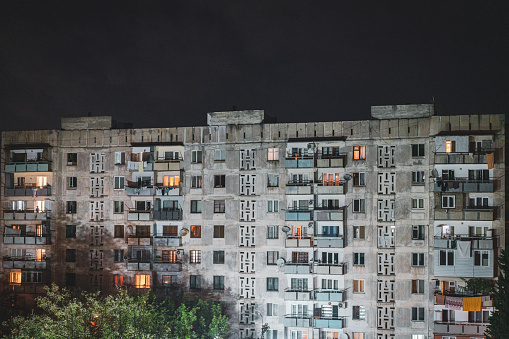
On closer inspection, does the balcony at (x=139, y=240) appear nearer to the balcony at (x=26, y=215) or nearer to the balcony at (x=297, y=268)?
the balcony at (x=26, y=215)

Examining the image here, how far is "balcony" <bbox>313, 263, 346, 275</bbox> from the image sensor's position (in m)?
52.2

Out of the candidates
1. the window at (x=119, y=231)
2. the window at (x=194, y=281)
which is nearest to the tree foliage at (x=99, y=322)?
the window at (x=194, y=281)

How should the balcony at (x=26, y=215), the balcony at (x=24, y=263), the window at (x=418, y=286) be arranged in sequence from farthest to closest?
the balcony at (x=26, y=215) → the balcony at (x=24, y=263) → the window at (x=418, y=286)

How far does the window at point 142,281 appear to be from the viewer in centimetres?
5651

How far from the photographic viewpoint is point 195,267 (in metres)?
55.9

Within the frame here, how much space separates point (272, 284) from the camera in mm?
54500

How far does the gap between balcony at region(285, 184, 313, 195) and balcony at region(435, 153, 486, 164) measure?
1230cm

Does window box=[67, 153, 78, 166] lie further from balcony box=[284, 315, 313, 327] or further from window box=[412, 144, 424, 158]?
window box=[412, 144, 424, 158]

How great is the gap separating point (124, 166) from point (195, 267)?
1302 cm

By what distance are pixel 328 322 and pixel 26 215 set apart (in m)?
33.8

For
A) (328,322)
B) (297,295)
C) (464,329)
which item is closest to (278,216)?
(297,295)

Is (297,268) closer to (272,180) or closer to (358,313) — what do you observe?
(358,313)

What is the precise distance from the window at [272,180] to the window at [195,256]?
33.4 feet

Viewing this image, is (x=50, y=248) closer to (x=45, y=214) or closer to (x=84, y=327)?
(x=45, y=214)
